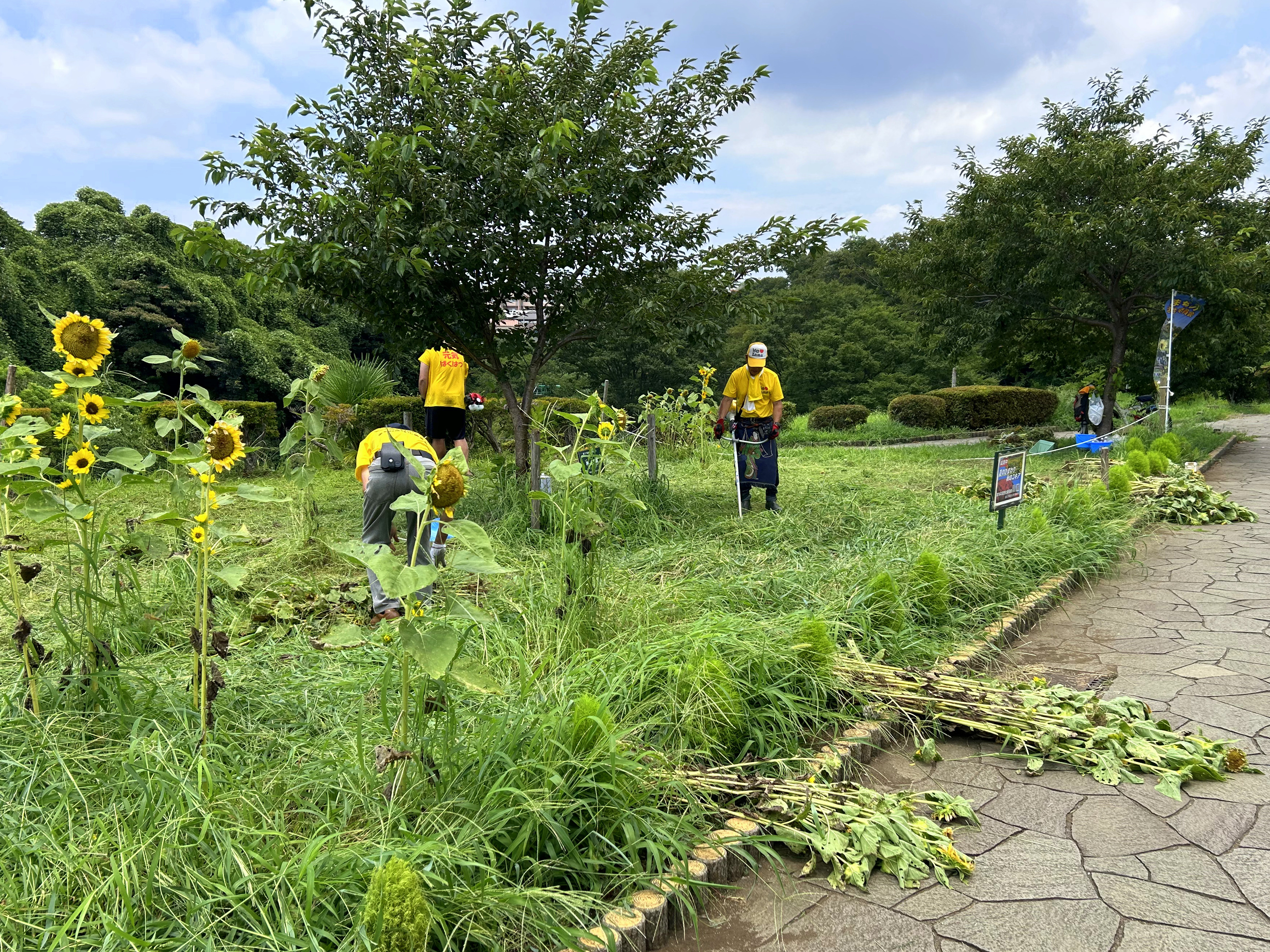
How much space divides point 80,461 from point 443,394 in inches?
176

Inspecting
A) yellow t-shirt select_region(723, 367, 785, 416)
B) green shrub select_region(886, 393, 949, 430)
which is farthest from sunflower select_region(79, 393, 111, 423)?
green shrub select_region(886, 393, 949, 430)

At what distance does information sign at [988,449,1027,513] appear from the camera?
16.3 feet

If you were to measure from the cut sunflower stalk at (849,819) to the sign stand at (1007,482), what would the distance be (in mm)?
2985

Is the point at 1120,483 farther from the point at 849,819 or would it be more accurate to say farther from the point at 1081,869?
the point at 849,819

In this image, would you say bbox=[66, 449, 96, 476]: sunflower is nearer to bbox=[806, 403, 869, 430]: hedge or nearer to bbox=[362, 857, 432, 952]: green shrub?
bbox=[362, 857, 432, 952]: green shrub

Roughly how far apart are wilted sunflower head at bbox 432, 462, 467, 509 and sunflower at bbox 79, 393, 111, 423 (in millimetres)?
1076

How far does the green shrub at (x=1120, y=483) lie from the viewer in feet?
22.8

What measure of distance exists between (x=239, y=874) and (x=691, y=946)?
1.06 metres

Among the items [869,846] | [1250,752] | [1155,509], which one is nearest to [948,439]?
[1155,509]

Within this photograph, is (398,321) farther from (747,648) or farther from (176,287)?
(176,287)

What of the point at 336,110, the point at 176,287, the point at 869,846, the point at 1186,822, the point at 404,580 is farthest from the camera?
the point at 176,287

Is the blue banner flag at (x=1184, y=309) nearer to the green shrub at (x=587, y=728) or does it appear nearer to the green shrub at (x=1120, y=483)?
the green shrub at (x=1120, y=483)

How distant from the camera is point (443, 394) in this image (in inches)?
256

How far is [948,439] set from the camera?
57.0 feet
